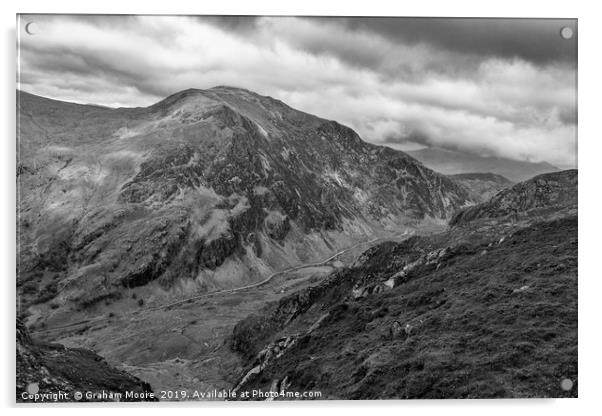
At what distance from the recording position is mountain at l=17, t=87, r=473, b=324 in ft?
273

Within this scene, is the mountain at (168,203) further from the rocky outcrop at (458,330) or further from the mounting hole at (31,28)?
the mounting hole at (31,28)

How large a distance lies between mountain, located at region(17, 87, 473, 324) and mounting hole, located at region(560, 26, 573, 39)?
43.1 metres

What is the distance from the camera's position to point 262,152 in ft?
504

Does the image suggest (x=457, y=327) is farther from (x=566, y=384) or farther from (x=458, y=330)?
(x=566, y=384)

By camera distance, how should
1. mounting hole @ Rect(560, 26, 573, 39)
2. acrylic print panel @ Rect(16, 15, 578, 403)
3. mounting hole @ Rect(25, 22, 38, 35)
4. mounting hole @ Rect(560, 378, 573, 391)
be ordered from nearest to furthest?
mounting hole @ Rect(560, 378, 573, 391), acrylic print panel @ Rect(16, 15, 578, 403), mounting hole @ Rect(25, 22, 38, 35), mounting hole @ Rect(560, 26, 573, 39)

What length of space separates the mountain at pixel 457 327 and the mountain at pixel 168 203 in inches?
1495

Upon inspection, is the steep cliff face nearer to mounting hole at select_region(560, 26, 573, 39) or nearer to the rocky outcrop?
the rocky outcrop

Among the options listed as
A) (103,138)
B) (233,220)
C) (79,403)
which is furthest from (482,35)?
(103,138)

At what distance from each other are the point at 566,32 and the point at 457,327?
43.6 feet

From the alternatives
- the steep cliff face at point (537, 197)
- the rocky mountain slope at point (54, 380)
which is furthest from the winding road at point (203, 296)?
the steep cliff face at point (537, 197)

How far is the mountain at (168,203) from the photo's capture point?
83.2 m

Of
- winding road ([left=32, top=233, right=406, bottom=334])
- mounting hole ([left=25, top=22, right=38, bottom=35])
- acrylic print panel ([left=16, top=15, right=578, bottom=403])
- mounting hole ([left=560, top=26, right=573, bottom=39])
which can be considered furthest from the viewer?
winding road ([left=32, top=233, right=406, bottom=334])

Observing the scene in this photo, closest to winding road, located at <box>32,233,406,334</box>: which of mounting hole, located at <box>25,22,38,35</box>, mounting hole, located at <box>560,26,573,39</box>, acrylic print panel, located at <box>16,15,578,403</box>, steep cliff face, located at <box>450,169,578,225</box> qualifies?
acrylic print panel, located at <box>16,15,578,403</box>

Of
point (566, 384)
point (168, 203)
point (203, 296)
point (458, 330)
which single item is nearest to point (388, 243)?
point (458, 330)
